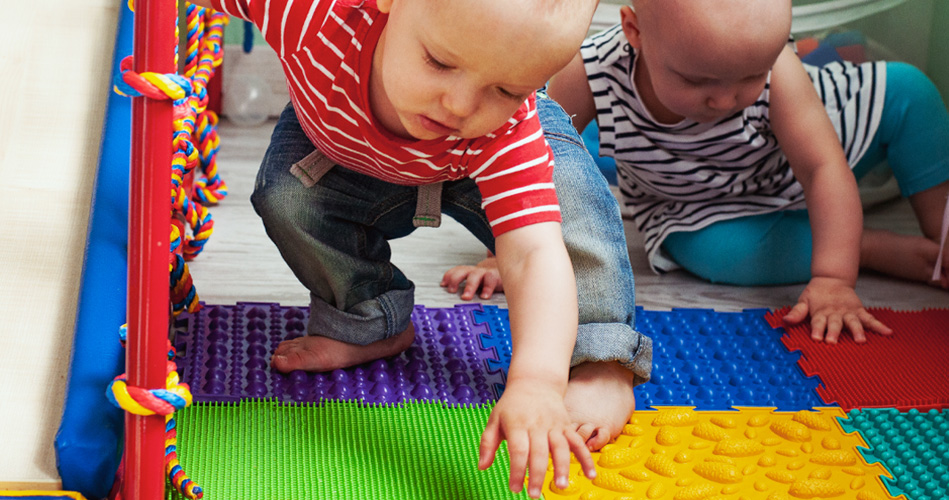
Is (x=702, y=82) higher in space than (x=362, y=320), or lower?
higher

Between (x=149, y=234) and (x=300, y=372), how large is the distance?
1.35ft

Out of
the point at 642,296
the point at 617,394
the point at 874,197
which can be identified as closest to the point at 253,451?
the point at 617,394

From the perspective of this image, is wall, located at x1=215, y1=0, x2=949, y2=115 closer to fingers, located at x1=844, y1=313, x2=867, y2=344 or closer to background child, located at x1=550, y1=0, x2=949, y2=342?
background child, located at x1=550, y1=0, x2=949, y2=342

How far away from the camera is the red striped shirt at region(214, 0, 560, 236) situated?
2.63 feet

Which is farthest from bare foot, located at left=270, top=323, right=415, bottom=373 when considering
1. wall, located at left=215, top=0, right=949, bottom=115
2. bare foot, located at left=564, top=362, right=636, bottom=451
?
wall, located at left=215, top=0, right=949, bottom=115

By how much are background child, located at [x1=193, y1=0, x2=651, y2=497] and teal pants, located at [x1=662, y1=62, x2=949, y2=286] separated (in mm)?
407

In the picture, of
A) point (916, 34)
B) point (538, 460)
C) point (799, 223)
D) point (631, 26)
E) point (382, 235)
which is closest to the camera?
point (538, 460)

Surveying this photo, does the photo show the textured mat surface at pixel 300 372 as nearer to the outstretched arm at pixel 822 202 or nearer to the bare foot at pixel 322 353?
the bare foot at pixel 322 353

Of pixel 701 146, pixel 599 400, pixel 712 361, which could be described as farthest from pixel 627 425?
pixel 701 146

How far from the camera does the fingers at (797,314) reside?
1.15 metres

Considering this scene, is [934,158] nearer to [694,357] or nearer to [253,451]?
[694,357]

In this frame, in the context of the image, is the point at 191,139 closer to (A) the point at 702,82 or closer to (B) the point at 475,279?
(B) the point at 475,279

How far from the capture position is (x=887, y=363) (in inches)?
42.5

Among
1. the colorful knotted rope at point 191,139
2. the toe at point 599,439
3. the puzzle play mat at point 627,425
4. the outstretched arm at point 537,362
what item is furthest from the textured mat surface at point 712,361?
the colorful knotted rope at point 191,139
